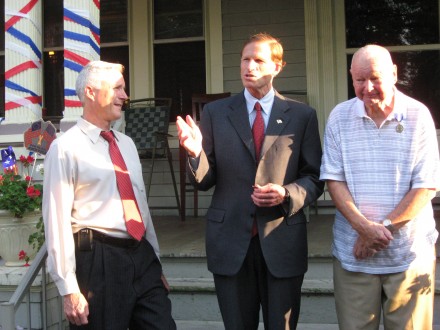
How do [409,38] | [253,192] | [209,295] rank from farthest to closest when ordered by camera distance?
[409,38]
[209,295]
[253,192]

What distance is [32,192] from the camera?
3.58 meters

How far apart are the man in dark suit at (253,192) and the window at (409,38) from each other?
430cm

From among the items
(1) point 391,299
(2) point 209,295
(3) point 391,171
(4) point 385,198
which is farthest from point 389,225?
(2) point 209,295

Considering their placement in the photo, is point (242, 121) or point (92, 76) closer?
point (92, 76)

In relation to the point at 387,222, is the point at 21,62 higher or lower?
higher

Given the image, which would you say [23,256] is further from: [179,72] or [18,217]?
[179,72]

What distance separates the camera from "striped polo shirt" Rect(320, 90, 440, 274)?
2613mm

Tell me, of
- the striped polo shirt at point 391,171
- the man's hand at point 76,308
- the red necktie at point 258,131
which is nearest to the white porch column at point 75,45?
the red necktie at point 258,131

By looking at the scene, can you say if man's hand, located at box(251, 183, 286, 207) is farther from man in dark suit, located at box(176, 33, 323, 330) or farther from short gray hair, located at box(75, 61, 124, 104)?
short gray hair, located at box(75, 61, 124, 104)

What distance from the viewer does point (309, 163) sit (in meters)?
2.84

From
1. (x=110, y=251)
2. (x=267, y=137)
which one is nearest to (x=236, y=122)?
(x=267, y=137)

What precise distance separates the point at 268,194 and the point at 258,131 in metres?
0.38

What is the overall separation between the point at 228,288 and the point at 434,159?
107cm

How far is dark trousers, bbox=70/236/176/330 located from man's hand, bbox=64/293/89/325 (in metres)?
0.09
